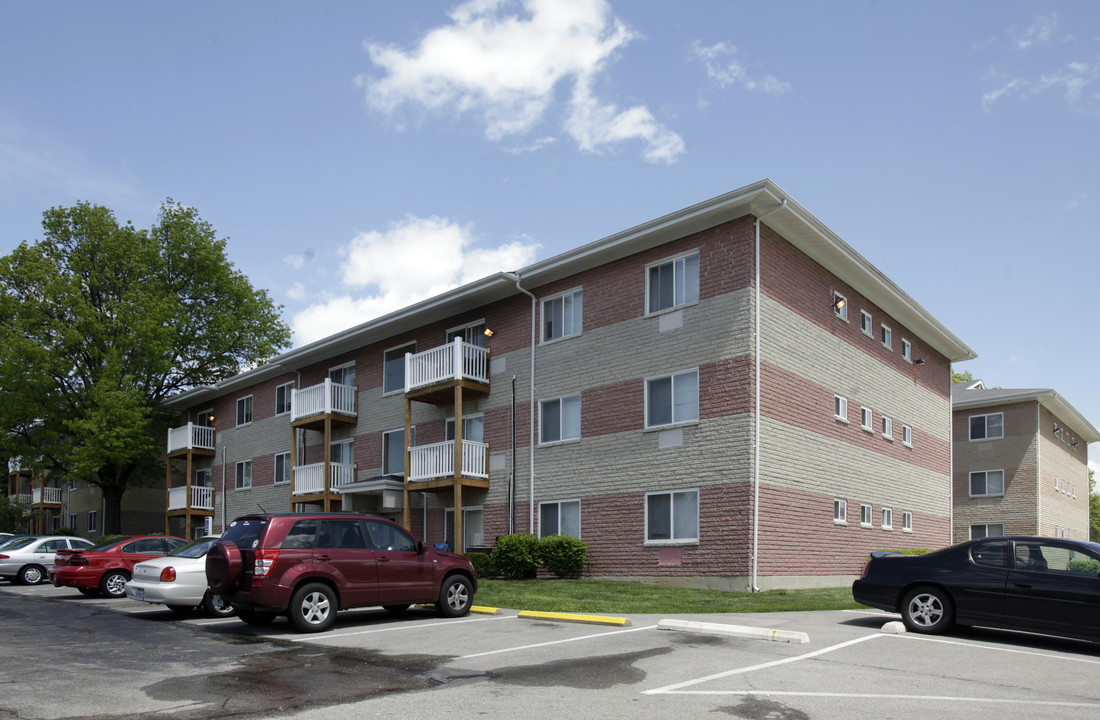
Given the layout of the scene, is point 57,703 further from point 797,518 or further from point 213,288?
point 213,288

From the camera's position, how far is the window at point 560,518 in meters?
22.8

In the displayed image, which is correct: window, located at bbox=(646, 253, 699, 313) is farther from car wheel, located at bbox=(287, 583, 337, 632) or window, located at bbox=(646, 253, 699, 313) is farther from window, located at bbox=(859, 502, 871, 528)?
car wheel, located at bbox=(287, 583, 337, 632)

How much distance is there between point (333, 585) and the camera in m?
12.9

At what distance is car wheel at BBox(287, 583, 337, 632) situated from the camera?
12.4 meters

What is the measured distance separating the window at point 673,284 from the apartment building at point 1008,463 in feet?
67.2

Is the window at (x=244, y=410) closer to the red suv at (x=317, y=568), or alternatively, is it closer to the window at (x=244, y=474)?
the window at (x=244, y=474)

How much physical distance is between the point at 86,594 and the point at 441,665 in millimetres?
14918

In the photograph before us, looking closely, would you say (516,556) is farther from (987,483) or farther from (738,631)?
(987,483)

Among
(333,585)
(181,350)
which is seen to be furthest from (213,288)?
(333,585)

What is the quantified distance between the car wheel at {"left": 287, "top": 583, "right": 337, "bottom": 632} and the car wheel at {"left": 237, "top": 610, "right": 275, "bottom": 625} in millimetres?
564

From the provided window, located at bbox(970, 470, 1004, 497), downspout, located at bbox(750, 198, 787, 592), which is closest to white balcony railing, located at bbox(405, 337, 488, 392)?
downspout, located at bbox(750, 198, 787, 592)

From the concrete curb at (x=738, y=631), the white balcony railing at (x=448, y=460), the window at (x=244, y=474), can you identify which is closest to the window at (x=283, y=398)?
the window at (x=244, y=474)

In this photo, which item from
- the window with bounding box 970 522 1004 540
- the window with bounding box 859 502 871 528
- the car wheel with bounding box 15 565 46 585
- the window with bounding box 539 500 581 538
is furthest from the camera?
the window with bounding box 970 522 1004 540

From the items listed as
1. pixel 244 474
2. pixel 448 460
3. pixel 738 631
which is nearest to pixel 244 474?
pixel 244 474
